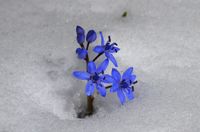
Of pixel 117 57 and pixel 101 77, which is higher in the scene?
pixel 117 57

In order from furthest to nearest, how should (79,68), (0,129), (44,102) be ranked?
(79,68), (44,102), (0,129)

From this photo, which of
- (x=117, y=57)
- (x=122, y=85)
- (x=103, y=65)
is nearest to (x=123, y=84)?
(x=122, y=85)

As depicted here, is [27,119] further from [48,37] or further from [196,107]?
[196,107]

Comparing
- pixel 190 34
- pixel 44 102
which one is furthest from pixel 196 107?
pixel 44 102

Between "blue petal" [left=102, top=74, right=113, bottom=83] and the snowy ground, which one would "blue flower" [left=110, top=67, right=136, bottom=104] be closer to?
"blue petal" [left=102, top=74, right=113, bottom=83]

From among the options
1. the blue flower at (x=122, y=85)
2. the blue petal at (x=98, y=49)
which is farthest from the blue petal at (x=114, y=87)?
the blue petal at (x=98, y=49)

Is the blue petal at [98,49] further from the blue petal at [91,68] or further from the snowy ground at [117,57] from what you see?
the snowy ground at [117,57]

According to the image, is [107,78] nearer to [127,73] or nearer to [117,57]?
[127,73]

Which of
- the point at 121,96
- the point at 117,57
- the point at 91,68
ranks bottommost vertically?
the point at 121,96
